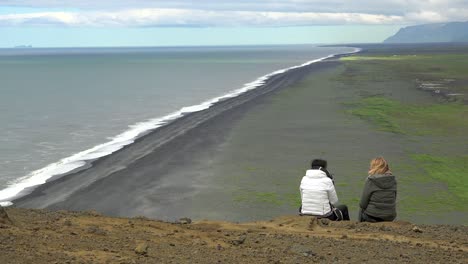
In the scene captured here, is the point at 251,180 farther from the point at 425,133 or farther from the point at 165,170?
the point at 425,133

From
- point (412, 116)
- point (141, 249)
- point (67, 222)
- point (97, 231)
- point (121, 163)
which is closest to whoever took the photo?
point (141, 249)

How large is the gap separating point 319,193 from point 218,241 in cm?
244

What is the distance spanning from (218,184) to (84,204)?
17.3 feet

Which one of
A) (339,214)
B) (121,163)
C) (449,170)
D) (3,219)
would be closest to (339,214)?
(339,214)

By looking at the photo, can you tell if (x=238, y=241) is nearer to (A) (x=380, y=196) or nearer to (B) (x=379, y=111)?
(A) (x=380, y=196)

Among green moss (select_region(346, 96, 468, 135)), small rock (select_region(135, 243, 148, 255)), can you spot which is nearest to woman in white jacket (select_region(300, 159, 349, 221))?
small rock (select_region(135, 243, 148, 255))

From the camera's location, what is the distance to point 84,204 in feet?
65.9

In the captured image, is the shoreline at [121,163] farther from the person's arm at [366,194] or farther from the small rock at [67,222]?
the person's arm at [366,194]

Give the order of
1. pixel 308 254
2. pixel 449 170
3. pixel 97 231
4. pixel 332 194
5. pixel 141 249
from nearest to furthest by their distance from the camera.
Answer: pixel 141 249 → pixel 308 254 → pixel 97 231 → pixel 332 194 → pixel 449 170

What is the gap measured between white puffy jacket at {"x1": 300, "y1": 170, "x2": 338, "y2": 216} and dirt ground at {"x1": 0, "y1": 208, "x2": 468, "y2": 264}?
258mm

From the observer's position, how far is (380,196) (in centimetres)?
1218

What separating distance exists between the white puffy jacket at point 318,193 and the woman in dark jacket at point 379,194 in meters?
0.68

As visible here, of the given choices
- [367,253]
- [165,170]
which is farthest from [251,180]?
[367,253]

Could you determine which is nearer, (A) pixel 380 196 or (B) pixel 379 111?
(A) pixel 380 196
